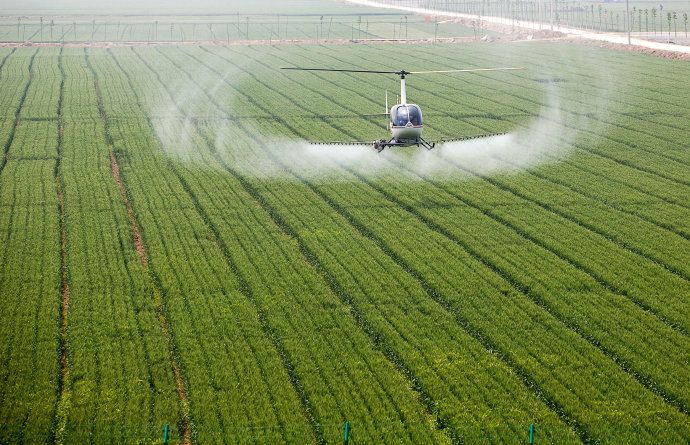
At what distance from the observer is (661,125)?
55.0m

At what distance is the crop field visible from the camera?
68.9ft

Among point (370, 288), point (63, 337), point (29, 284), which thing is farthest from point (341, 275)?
point (29, 284)

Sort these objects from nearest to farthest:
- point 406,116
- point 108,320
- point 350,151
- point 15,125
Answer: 1. point 108,320
2. point 406,116
3. point 350,151
4. point 15,125

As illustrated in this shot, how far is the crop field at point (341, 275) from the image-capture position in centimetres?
2100

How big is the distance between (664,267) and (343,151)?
81.6ft

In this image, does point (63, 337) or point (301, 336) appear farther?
point (301, 336)

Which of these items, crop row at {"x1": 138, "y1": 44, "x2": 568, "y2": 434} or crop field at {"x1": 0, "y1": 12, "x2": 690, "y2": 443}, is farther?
crop row at {"x1": 138, "y1": 44, "x2": 568, "y2": 434}

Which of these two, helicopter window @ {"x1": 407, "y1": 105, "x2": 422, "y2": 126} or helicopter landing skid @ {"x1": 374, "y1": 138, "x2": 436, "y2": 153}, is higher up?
helicopter window @ {"x1": 407, "y1": 105, "x2": 422, "y2": 126}

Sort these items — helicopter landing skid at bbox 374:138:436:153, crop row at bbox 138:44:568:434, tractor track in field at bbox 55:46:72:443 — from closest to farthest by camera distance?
tractor track in field at bbox 55:46:72:443 < crop row at bbox 138:44:568:434 < helicopter landing skid at bbox 374:138:436:153

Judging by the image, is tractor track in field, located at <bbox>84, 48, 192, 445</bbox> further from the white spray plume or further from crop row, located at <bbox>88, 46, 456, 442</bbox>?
the white spray plume

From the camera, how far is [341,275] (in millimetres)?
30422

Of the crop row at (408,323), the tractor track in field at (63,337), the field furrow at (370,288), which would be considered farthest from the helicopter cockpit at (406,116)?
the tractor track in field at (63,337)

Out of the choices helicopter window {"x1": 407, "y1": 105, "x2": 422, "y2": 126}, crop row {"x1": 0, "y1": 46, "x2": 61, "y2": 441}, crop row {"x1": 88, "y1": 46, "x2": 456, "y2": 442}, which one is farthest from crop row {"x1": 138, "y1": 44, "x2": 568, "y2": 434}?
crop row {"x1": 0, "y1": 46, "x2": 61, "y2": 441}

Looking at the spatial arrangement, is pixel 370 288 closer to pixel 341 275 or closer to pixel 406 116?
pixel 341 275
